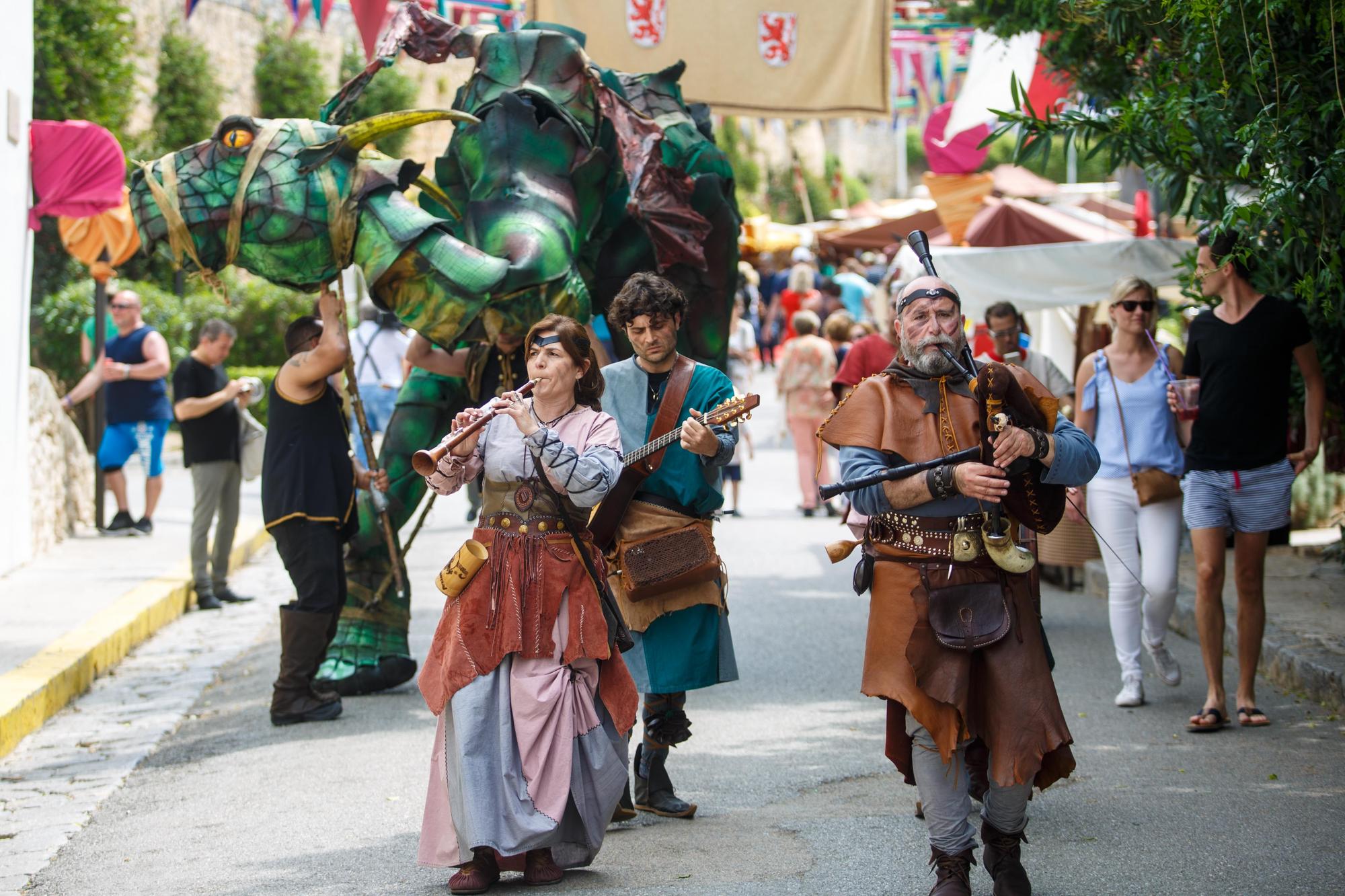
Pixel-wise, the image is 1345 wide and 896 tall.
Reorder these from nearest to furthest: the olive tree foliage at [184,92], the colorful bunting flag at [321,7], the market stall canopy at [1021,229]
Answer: the colorful bunting flag at [321,7] < the market stall canopy at [1021,229] < the olive tree foliage at [184,92]

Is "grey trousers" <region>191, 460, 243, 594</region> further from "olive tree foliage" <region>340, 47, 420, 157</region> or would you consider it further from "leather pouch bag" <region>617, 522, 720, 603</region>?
"olive tree foliage" <region>340, 47, 420, 157</region>

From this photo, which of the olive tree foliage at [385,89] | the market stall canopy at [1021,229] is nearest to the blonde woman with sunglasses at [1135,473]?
the market stall canopy at [1021,229]

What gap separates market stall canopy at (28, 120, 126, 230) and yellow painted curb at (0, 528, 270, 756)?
8.50ft

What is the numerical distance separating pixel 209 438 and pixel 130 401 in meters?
2.52

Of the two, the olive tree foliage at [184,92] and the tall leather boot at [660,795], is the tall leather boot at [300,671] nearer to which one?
the tall leather boot at [660,795]

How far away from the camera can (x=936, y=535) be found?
4551 mm

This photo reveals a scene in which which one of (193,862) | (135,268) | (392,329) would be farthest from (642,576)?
(135,268)

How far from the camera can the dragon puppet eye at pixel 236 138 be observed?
6.38 meters

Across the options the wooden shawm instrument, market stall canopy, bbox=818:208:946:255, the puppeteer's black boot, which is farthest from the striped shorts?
market stall canopy, bbox=818:208:946:255

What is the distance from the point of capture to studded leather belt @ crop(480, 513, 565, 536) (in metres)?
4.98

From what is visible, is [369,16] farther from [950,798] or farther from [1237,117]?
[950,798]

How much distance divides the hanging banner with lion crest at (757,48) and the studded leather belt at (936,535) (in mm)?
6064

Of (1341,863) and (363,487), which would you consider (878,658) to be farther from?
(363,487)

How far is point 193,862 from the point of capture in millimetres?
5273
